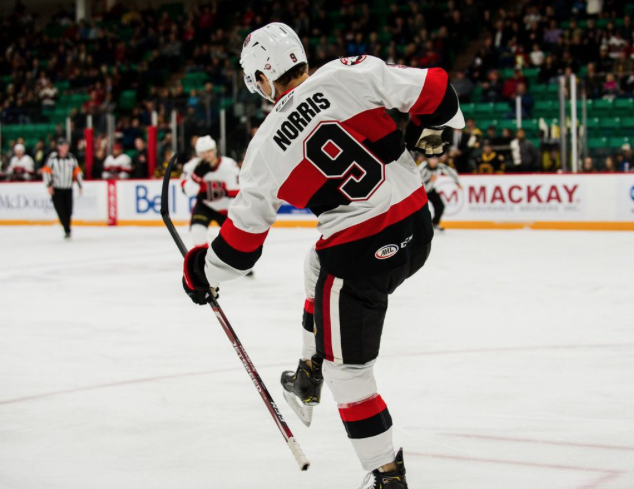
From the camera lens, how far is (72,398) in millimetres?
3785

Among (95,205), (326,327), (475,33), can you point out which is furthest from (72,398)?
(475,33)

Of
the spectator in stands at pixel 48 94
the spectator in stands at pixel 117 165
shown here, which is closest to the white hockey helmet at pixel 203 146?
the spectator in stands at pixel 117 165

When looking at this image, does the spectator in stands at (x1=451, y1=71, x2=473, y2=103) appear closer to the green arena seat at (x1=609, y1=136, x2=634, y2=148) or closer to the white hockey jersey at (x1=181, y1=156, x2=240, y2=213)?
the green arena seat at (x1=609, y1=136, x2=634, y2=148)

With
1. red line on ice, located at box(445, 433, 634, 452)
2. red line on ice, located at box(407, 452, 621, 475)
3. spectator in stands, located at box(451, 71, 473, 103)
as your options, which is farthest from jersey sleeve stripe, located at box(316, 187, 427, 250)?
spectator in stands, located at box(451, 71, 473, 103)

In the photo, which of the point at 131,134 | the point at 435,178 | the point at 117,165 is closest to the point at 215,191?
the point at 435,178

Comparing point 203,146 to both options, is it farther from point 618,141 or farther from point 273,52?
point 618,141

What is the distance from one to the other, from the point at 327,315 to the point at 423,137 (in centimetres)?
59

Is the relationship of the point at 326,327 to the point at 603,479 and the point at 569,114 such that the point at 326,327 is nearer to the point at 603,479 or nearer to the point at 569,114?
the point at 603,479

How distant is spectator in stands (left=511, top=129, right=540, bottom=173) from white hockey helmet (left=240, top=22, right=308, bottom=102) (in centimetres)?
1030

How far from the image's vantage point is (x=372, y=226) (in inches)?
93.6

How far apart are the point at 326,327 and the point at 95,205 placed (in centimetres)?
1371

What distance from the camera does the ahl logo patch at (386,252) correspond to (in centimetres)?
238

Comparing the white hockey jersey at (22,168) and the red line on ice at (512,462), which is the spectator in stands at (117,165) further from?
the red line on ice at (512,462)

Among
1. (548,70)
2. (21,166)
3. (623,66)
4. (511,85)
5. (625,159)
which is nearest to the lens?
(625,159)
